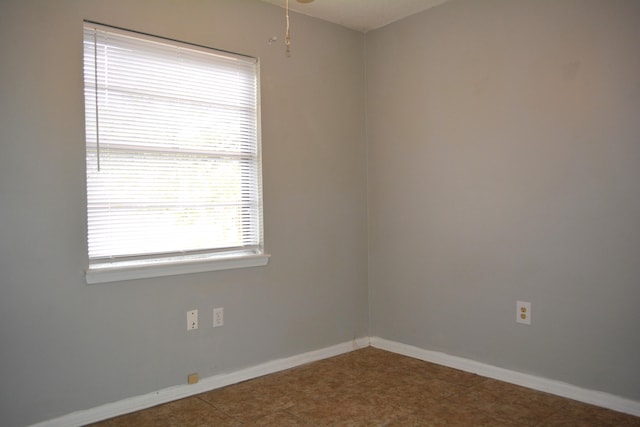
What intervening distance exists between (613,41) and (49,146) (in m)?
2.86

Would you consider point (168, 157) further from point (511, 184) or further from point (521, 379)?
point (521, 379)

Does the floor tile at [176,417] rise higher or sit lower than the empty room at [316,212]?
lower

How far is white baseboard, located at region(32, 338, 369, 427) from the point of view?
2.44 metres

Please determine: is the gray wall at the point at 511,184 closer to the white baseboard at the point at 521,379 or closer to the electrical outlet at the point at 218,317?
the white baseboard at the point at 521,379

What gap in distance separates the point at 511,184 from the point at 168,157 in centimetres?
200

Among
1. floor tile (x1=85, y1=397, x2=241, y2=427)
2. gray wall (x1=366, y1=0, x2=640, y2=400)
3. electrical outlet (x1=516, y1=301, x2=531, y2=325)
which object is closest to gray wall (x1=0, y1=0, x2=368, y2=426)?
floor tile (x1=85, y1=397, x2=241, y2=427)

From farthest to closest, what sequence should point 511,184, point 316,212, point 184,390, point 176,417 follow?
point 316,212 < point 511,184 < point 184,390 < point 176,417

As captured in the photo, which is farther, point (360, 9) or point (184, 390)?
point (360, 9)

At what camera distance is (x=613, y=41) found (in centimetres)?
247

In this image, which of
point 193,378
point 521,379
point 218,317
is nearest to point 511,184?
point 521,379

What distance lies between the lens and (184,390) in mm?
2775

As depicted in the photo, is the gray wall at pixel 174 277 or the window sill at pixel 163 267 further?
the window sill at pixel 163 267

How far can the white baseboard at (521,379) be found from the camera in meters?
2.50

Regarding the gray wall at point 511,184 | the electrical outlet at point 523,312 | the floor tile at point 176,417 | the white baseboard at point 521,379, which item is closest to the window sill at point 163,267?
the floor tile at point 176,417
